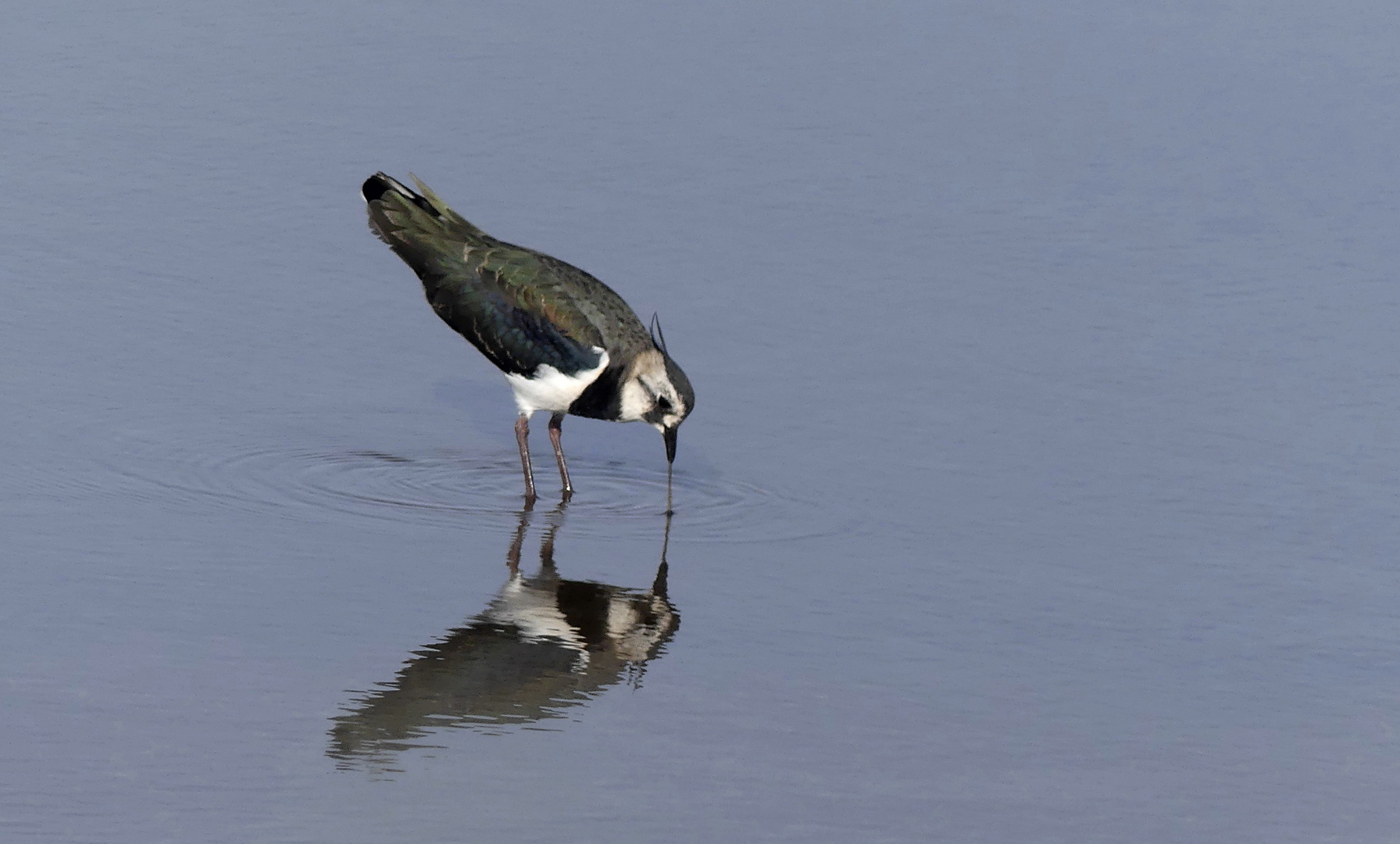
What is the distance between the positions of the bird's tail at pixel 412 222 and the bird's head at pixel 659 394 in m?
1.52

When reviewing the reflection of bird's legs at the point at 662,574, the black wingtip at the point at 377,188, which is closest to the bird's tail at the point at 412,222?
the black wingtip at the point at 377,188

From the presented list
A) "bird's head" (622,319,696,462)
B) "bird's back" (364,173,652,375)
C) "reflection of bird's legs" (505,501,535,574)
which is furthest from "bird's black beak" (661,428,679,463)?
"reflection of bird's legs" (505,501,535,574)

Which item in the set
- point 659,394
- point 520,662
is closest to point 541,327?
point 659,394

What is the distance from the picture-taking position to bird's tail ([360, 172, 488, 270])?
14266 mm

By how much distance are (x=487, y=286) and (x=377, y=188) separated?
3.64 ft

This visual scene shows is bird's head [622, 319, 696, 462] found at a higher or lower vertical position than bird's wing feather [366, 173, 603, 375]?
lower

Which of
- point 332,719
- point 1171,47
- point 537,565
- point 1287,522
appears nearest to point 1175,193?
point 1171,47

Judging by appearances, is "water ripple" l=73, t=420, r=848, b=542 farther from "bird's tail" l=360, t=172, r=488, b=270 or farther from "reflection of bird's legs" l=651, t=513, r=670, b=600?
"bird's tail" l=360, t=172, r=488, b=270

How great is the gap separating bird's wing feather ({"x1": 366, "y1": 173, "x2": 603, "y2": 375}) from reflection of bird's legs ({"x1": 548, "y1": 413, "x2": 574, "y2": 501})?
369 mm

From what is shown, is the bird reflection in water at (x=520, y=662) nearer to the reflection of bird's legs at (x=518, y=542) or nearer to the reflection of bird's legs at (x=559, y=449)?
the reflection of bird's legs at (x=518, y=542)

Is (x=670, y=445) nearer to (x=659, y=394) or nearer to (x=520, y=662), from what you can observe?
(x=659, y=394)

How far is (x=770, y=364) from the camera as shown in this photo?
50.2 feet

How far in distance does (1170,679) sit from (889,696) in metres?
1.34

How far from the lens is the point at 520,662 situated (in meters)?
10.5
